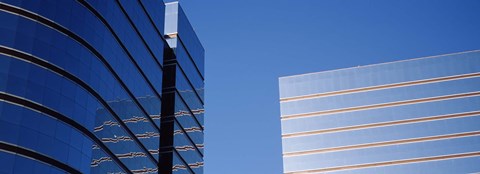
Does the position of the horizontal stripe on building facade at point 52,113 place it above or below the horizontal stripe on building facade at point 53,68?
below

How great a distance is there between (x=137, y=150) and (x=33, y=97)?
20301 millimetres

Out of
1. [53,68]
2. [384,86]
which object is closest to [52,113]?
[53,68]

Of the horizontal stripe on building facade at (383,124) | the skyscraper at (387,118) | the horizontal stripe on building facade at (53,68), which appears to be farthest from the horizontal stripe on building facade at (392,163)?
the horizontal stripe on building facade at (53,68)

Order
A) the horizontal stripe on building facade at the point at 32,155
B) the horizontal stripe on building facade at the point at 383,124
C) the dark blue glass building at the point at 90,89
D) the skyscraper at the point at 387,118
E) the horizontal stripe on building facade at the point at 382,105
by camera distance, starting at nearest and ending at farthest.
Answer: the horizontal stripe on building facade at the point at 32,155, the dark blue glass building at the point at 90,89, the skyscraper at the point at 387,118, the horizontal stripe on building facade at the point at 383,124, the horizontal stripe on building facade at the point at 382,105

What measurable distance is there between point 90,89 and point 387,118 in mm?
70557

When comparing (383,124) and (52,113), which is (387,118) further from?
(52,113)

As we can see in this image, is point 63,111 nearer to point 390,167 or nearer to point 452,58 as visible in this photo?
point 390,167

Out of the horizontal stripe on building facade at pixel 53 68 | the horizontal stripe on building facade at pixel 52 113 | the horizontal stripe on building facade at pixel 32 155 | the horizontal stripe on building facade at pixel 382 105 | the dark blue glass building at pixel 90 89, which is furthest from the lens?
the horizontal stripe on building facade at pixel 382 105

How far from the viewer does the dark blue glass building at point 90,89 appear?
67.4m

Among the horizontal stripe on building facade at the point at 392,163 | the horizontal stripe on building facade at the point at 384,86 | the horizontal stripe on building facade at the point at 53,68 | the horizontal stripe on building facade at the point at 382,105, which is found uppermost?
the horizontal stripe on building facade at the point at 384,86

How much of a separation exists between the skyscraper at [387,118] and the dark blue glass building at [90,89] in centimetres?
3646

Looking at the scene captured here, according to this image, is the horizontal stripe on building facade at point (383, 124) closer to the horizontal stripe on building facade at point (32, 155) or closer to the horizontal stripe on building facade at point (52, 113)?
the horizontal stripe on building facade at point (52, 113)

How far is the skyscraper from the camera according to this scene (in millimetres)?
129000

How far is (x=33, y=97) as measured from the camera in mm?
68375
